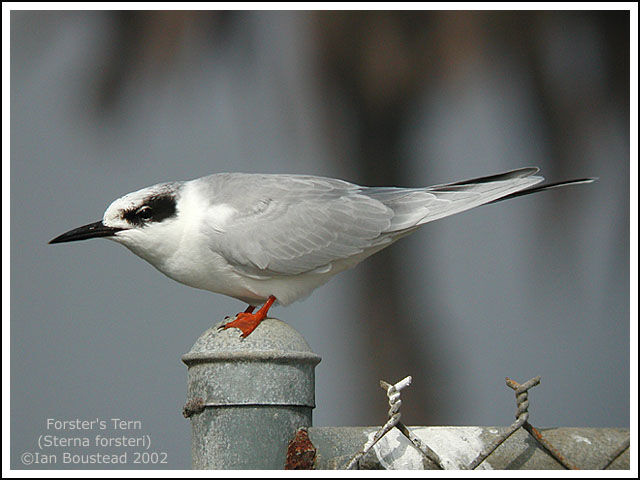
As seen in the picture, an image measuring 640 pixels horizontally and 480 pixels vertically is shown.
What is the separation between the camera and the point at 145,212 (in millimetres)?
2715

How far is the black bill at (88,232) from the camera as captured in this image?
2.63 m

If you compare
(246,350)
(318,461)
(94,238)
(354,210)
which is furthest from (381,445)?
(94,238)

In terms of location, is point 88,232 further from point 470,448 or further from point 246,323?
point 470,448

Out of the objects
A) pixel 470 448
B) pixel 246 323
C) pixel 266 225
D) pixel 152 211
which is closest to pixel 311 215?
pixel 266 225

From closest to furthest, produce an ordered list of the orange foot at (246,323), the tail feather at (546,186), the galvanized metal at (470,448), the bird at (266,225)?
the galvanized metal at (470,448) → the orange foot at (246,323) → the tail feather at (546,186) → the bird at (266,225)

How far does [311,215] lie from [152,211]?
0.55m

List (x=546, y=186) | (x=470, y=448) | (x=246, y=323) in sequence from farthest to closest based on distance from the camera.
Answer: (x=546, y=186)
(x=246, y=323)
(x=470, y=448)

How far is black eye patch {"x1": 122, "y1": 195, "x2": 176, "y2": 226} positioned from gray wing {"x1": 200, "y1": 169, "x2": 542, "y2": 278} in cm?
14

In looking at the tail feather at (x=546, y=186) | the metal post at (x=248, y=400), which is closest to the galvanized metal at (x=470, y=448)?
the metal post at (x=248, y=400)

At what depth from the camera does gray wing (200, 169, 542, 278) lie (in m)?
2.71

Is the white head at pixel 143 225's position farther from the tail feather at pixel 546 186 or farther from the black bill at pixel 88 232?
the tail feather at pixel 546 186

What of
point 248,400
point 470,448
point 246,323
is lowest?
point 470,448

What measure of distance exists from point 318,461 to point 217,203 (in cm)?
111

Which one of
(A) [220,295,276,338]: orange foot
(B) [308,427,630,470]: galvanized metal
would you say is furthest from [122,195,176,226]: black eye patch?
(B) [308,427,630,470]: galvanized metal
